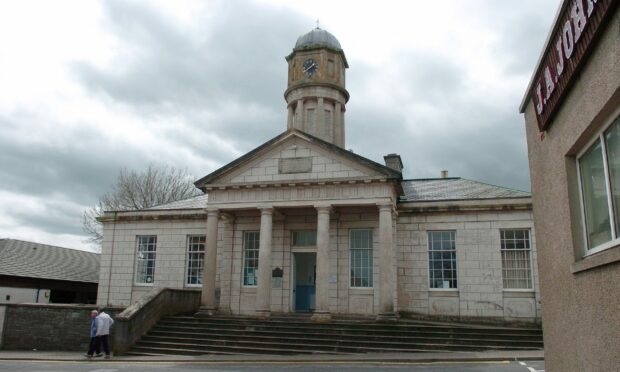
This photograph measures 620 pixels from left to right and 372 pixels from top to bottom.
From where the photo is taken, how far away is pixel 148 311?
1850 cm

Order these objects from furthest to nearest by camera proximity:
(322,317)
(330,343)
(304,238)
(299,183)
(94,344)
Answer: (304,238) → (299,183) → (322,317) → (94,344) → (330,343)

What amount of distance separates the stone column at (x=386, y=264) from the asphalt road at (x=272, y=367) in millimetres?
4915

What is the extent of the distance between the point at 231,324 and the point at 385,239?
20.9 ft

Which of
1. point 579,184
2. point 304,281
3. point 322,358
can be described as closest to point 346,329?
point 322,358

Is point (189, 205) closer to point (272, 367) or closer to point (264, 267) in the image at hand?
point (264, 267)

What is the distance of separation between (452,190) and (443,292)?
17.1 feet

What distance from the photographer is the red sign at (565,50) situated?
4.75m

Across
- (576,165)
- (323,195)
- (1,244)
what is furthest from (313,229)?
(1,244)

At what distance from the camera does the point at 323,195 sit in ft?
66.2

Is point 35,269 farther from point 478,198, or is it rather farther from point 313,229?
point 478,198

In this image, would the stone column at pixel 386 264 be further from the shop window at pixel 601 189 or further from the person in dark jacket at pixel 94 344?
the shop window at pixel 601 189

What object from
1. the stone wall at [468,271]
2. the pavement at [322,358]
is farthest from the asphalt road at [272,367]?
the stone wall at [468,271]

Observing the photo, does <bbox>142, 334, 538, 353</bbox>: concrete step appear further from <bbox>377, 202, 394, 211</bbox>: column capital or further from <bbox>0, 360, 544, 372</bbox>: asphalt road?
<bbox>377, 202, 394, 211</bbox>: column capital

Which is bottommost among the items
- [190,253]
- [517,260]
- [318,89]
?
[517,260]
